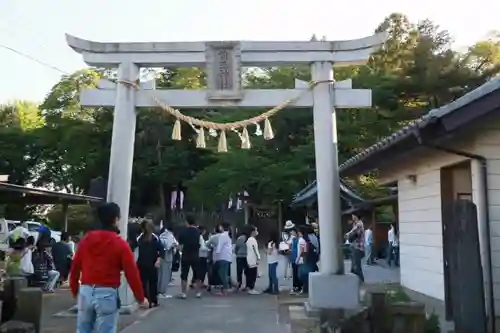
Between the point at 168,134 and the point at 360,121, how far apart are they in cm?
1728

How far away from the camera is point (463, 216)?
766cm

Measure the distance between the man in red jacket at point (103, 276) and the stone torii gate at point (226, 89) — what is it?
5366mm

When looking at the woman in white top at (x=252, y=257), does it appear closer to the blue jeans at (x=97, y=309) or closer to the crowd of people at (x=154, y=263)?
the crowd of people at (x=154, y=263)

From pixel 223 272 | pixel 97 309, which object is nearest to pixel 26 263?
pixel 223 272

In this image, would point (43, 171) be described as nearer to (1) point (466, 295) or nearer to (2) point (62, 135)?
(2) point (62, 135)

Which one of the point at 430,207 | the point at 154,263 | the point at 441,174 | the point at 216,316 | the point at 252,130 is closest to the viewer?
the point at 441,174

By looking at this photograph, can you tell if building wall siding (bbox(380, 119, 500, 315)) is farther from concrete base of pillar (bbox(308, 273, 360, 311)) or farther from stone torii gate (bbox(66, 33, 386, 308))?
stone torii gate (bbox(66, 33, 386, 308))

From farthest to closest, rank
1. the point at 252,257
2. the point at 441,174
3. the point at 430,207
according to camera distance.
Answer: the point at 252,257 < the point at 430,207 < the point at 441,174

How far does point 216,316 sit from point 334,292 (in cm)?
217

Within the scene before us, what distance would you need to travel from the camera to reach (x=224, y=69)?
1177cm

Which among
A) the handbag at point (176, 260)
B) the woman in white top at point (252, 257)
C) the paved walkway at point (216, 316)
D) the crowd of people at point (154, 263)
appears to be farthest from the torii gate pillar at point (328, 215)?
the handbag at point (176, 260)

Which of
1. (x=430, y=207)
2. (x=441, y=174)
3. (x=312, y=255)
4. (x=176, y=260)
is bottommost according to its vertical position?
(x=176, y=260)

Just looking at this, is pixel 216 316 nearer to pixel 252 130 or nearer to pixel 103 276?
pixel 103 276

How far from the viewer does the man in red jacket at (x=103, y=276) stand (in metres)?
6.02
